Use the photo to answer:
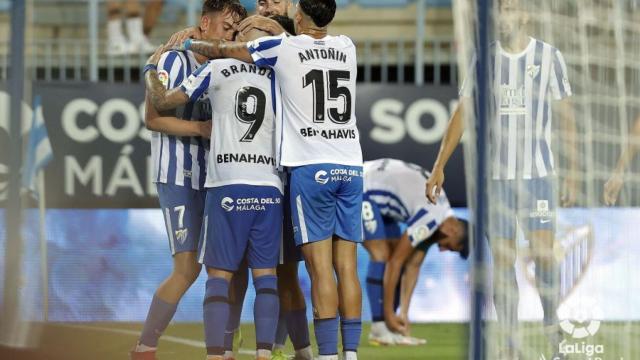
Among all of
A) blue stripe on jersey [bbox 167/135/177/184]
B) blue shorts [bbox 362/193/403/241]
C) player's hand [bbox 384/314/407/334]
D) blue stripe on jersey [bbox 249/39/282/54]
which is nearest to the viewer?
blue stripe on jersey [bbox 249/39/282/54]

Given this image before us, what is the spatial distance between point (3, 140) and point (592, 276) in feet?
15.7

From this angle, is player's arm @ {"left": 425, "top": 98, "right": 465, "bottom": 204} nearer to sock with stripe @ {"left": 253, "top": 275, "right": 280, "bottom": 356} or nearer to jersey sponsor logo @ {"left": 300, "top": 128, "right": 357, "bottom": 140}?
jersey sponsor logo @ {"left": 300, "top": 128, "right": 357, "bottom": 140}

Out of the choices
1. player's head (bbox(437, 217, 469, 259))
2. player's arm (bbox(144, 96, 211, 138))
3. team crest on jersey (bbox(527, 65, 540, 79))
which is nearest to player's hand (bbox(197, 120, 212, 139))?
player's arm (bbox(144, 96, 211, 138))

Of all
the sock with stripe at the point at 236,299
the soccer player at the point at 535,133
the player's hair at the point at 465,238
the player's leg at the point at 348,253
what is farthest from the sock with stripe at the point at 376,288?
the player's leg at the point at 348,253

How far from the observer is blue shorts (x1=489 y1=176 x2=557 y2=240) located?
5.21m

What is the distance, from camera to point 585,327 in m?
7.09

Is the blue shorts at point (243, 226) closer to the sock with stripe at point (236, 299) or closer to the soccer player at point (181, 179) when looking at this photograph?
the soccer player at point (181, 179)

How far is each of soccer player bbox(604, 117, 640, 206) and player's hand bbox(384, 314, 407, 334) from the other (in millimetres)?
2916

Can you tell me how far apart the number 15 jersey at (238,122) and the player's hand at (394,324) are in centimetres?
295

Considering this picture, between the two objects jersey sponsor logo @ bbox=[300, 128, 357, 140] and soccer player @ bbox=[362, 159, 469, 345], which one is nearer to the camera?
jersey sponsor logo @ bbox=[300, 128, 357, 140]

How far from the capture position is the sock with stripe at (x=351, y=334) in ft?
19.7

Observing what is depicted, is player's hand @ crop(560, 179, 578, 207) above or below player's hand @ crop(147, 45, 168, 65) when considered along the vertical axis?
below

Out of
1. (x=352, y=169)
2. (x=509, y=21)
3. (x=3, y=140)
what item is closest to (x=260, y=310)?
(x=352, y=169)

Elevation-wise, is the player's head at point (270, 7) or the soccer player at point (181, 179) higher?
the player's head at point (270, 7)
